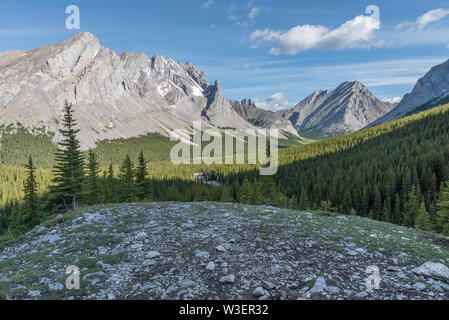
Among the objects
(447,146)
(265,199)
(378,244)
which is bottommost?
(265,199)

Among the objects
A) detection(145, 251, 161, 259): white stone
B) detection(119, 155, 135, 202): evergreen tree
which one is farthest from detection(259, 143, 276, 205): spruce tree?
detection(145, 251, 161, 259): white stone

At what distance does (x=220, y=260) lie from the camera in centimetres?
773

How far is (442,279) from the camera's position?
6621 mm

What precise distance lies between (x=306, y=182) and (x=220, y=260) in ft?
279

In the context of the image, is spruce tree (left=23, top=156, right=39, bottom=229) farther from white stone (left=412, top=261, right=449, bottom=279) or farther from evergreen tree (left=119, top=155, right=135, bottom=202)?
white stone (left=412, top=261, right=449, bottom=279)

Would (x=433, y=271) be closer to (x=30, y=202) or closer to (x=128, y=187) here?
(x=128, y=187)

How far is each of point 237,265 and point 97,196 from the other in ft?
152

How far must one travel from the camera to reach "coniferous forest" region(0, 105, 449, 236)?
32625 mm

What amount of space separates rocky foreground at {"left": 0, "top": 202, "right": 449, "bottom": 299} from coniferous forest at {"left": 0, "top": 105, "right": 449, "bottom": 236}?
765 inches

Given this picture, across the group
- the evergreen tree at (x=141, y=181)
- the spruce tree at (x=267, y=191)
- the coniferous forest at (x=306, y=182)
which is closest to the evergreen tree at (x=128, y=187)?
the coniferous forest at (x=306, y=182)

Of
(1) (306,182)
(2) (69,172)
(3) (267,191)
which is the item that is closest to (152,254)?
(2) (69,172)

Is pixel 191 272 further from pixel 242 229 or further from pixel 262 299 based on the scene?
pixel 242 229

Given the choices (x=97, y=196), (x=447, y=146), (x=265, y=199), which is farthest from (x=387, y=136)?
(x=97, y=196)

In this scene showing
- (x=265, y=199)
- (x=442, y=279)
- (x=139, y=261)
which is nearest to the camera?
(x=442, y=279)
